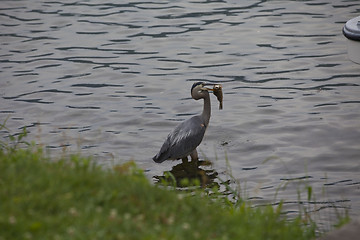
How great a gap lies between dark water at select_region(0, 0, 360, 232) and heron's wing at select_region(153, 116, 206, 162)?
0.32 m

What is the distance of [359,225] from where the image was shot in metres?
5.19

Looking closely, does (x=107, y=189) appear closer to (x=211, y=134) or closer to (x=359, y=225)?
(x=359, y=225)

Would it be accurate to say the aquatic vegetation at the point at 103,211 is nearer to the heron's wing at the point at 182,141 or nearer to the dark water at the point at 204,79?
the dark water at the point at 204,79

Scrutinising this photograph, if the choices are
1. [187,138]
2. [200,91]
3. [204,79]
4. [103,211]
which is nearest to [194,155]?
[187,138]

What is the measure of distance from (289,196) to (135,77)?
5.52 metres

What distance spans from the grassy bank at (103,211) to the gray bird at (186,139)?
3723 mm

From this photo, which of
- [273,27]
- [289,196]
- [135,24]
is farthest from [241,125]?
[135,24]

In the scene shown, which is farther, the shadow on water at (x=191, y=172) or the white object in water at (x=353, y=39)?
the shadow on water at (x=191, y=172)

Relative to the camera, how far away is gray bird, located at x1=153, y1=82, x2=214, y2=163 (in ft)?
30.7

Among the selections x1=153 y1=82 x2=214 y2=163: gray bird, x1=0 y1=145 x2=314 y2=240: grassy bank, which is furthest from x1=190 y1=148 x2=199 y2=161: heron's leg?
x1=0 y1=145 x2=314 y2=240: grassy bank

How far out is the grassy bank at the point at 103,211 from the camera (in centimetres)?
454

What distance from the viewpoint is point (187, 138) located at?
31.0 feet

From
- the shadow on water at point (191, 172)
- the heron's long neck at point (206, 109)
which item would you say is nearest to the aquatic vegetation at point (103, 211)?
the shadow on water at point (191, 172)

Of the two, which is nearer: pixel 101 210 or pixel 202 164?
pixel 101 210
